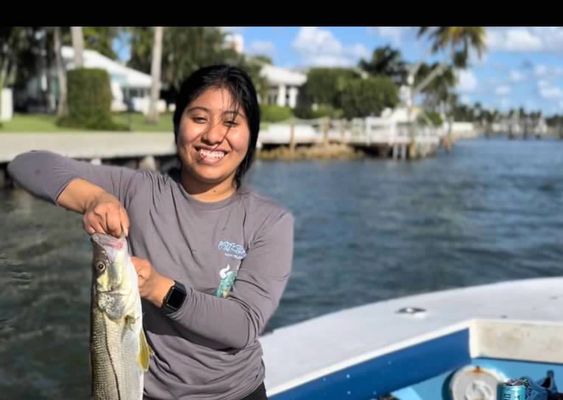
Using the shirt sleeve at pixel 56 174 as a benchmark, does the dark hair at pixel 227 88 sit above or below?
above

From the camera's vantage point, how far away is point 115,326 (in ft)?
6.58

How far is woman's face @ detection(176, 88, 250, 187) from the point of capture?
7.33ft

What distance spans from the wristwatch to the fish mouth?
0.59 feet

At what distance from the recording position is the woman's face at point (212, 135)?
2234 mm

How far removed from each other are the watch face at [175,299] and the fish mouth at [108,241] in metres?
0.19

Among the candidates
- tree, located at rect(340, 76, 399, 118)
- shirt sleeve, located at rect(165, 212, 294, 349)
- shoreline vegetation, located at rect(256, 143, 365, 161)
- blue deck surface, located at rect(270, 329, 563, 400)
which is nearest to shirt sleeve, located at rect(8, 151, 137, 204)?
shirt sleeve, located at rect(165, 212, 294, 349)

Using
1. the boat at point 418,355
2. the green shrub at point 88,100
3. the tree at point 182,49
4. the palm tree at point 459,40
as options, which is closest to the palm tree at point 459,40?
the palm tree at point 459,40

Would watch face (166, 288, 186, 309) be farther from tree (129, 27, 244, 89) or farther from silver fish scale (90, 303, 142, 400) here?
tree (129, 27, 244, 89)

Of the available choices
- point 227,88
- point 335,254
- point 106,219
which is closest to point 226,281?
point 106,219

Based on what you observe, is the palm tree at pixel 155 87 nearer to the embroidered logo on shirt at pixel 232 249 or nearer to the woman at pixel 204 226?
the woman at pixel 204 226

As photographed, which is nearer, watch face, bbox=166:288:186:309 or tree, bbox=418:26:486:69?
watch face, bbox=166:288:186:309

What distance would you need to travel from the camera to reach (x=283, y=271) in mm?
2293
